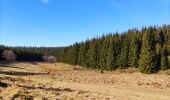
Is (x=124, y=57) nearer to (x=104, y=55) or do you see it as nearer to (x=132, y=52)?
(x=132, y=52)

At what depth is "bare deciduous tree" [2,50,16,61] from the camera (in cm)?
16959

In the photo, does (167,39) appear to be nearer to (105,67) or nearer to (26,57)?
(105,67)

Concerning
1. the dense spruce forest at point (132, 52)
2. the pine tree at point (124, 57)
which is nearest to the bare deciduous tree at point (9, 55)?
the dense spruce forest at point (132, 52)

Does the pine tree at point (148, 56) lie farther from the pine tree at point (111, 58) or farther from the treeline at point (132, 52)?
the pine tree at point (111, 58)

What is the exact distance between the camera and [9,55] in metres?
170

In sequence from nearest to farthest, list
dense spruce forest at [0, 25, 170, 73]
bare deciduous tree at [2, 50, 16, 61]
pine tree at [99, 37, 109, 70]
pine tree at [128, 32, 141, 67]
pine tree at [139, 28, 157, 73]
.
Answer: pine tree at [139, 28, 157, 73] → dense spruce forest at [0, 25, 170, 73] → pine tree at [128, 32, 141, 67] → pine tree at [99, 37, 109, 70] → bare deciduous tree at [2, 50, 16, 61]

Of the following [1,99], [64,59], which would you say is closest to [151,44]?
[1,99]

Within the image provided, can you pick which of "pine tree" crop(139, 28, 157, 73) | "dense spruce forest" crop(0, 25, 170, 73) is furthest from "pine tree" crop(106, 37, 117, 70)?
"pine tree" crop(139, 28, 157, 73)

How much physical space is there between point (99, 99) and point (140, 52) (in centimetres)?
7041

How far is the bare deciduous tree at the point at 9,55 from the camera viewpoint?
170 m

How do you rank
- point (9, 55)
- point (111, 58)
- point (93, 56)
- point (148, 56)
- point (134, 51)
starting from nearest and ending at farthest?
1. point (148, 56)
2. point (134, 51)
3. point (111, 58)
4. point (93, 56)
5. point (9, 55)

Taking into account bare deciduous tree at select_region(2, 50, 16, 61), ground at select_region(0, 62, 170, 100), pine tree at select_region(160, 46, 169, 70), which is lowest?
ground at select_region(0, 62, 170, 100)

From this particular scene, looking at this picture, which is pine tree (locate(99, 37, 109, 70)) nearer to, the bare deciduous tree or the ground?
the ground

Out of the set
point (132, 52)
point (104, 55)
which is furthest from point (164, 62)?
point (104, 55)
